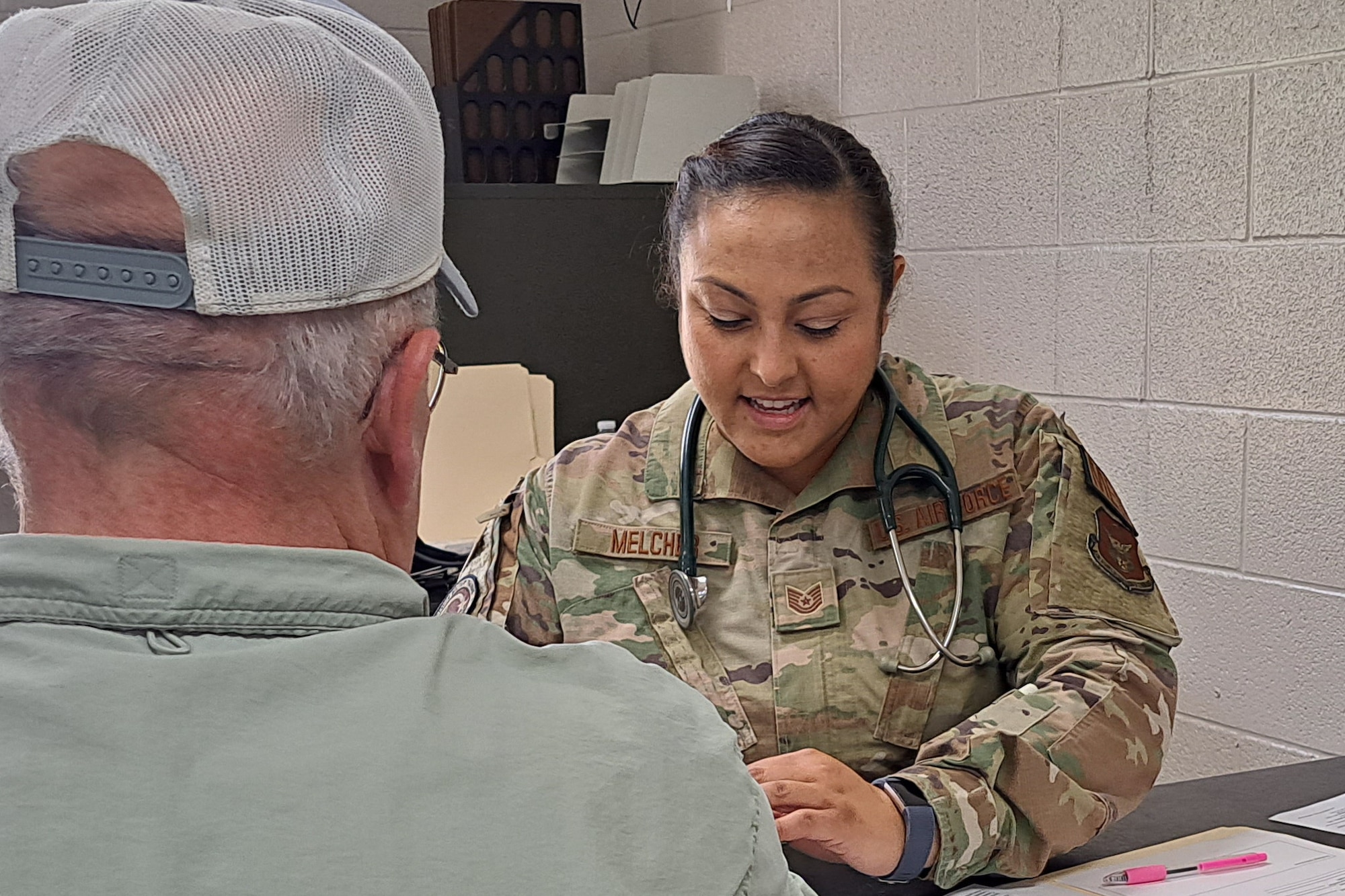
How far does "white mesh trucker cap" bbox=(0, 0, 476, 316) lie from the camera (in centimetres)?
61

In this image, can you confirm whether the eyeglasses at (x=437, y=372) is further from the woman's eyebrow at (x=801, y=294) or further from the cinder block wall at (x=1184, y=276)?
the cinder block wall at (x=1184, y=276)

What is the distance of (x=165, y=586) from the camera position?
1.99 feet

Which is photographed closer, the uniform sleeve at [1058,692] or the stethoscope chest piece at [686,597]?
the uniform sleeve at [1058,692]

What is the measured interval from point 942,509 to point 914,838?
1.34 ft

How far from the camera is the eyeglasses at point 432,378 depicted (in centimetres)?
68

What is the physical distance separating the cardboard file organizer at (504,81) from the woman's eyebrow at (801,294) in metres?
1.50

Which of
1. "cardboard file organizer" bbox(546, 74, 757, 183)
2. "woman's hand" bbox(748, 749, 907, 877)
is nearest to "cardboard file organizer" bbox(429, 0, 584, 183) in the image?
"cardboard file organizer" bbox(546, 74, 757, 183)

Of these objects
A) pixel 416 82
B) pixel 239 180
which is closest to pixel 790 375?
pixel 416 82

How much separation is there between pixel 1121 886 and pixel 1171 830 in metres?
0.16

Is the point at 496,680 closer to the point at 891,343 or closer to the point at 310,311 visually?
the point at 310,311

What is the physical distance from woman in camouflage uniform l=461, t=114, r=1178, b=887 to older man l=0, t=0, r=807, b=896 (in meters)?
0.79

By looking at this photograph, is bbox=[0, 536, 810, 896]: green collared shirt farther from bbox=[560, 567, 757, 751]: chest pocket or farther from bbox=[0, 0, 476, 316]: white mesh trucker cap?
bbox=[560, 567, 757, 751]: chest pocket

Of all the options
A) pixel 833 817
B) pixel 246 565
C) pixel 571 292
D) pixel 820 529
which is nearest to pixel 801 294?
pixel 820 529

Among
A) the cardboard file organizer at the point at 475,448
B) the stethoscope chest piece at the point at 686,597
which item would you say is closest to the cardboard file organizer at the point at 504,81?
the cardboard file organizer at the point at 475,448
